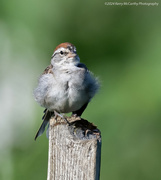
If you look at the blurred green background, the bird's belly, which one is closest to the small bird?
the bird's belly

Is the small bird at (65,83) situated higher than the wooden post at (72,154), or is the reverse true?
the small bird at (65,83)

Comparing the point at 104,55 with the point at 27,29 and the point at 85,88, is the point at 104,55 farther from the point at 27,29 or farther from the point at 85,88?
the point at 85,88

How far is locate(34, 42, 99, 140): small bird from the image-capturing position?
4258 millimetres

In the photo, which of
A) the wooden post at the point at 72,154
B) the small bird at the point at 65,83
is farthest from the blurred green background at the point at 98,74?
the wooden post at the point at 72,154

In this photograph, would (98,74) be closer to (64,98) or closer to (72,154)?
(64,98)

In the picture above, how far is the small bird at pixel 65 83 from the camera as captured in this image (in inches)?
168

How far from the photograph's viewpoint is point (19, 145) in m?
5.96

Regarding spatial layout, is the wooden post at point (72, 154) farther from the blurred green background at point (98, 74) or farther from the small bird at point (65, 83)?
the blurred green background at point (98, 74)

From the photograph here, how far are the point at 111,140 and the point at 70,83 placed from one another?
159 cm

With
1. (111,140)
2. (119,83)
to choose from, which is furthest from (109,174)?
(119,83)

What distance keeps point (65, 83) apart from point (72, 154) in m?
1.61

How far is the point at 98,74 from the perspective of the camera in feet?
19.9

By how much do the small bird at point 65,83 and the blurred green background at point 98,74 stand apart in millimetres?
1120

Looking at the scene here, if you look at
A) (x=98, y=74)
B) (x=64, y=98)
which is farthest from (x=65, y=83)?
(x=98, y=74)
